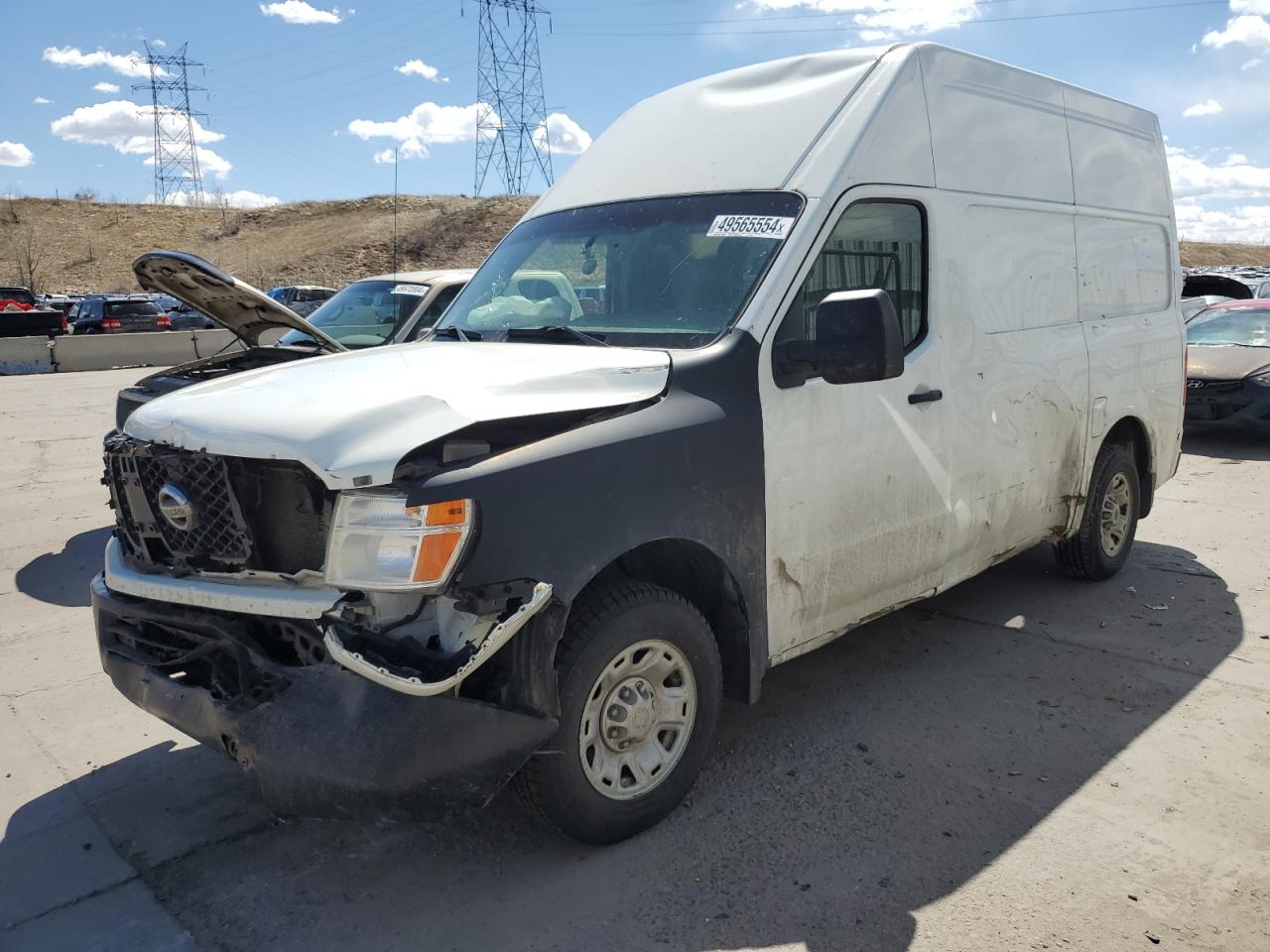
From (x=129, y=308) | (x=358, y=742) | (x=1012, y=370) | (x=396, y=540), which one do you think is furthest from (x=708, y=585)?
(x=129, y=308)

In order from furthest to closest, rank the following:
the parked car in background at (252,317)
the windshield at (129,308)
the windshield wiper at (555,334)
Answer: the windshield at (129,308) → the parked car in background at (252,317) → the windshield wiper at (555,334)

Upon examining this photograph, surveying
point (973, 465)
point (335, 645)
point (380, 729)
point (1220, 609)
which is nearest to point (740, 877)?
point (380, 729)

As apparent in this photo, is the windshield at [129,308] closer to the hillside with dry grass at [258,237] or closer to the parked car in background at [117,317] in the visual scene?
the parked car in background at [117,317]

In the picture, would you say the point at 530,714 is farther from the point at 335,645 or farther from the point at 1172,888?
the point at 1172,888

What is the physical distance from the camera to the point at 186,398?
3387 mm

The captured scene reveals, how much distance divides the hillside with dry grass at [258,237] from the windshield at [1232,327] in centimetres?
4287

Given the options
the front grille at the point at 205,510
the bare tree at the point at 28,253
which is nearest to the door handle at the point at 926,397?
the front grille at the point at 205,510

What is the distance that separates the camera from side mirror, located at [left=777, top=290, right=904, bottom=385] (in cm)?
334

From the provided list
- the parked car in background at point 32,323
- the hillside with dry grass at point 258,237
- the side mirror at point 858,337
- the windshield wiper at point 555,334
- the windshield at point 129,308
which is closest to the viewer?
the side mirror at point 858,337

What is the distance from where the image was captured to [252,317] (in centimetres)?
517

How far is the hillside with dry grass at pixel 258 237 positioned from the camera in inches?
2196

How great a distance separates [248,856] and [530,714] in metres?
1.30

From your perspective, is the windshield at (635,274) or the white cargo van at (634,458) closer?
the white cargo van at (634,458)

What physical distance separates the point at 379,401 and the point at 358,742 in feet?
3.21
